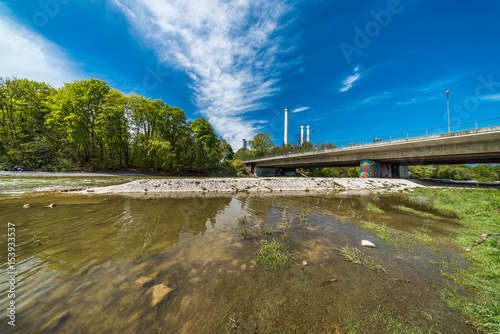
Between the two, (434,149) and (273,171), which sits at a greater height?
(434,149)

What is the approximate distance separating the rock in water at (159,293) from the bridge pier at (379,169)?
33775mm

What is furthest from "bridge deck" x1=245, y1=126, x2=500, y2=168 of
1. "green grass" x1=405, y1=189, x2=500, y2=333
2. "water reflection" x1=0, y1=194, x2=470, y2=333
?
"water reflection" x1=0, y1=194, x2=470, y2=333

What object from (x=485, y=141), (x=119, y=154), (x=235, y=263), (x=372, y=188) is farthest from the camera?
(x=119, y=154)

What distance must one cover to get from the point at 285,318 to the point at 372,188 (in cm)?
2400

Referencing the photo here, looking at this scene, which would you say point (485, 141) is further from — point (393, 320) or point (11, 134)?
point (11, 134)

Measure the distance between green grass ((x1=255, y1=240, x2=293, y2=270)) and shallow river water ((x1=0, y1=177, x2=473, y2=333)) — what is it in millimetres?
181

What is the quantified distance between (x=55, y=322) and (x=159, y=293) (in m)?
1.24

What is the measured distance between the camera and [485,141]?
19.1 metres

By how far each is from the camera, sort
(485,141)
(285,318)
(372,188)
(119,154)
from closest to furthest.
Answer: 1. (285,318)
2. (485,141)
3. (372,188)
4. (119,154)

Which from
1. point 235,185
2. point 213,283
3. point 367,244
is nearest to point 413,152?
point 235,185

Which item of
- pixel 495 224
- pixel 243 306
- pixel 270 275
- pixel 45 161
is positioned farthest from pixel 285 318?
pixel 45 161

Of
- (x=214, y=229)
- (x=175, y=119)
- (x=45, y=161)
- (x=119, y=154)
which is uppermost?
(x=175, y=119)

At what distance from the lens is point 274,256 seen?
12.8 feet

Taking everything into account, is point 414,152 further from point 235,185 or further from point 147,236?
point 147,236
